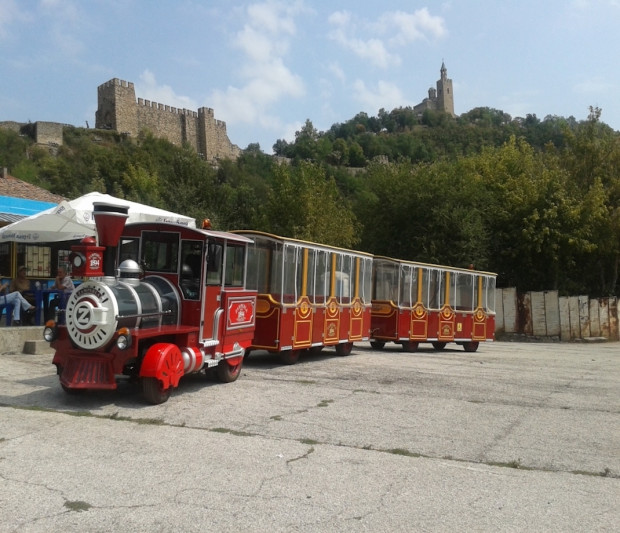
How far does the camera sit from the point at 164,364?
28.2 feet

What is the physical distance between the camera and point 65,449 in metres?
6.66

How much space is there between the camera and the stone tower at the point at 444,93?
190 metres

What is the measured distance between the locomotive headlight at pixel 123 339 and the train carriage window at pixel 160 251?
5.57ft

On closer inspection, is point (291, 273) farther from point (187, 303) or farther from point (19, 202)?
point (19, 202)

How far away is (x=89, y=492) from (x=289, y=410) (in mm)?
3846

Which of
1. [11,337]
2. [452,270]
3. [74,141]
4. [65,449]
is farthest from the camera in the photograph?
[74,141]

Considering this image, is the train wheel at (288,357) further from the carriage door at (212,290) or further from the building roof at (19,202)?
the building roof at (19,202)

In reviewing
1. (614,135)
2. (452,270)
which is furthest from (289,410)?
(614,135)

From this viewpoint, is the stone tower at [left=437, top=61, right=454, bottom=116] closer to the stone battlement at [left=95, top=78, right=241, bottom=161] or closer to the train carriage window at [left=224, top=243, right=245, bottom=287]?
the stone battlement at [left=95, top=78, right=241, bottom=161]

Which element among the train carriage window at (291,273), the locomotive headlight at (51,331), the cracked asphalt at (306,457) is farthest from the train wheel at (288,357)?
the locomotive headlight at (51,331)

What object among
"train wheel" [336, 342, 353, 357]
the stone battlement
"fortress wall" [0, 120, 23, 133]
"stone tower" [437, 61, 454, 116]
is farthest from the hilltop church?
"train wheel" [336, 342, 353, 357]

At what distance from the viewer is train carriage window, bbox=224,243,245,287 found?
34.1 feet

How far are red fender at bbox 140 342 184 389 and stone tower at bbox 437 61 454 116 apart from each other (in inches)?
7474

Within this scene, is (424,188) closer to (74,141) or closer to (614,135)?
(614,135)
